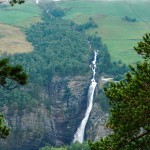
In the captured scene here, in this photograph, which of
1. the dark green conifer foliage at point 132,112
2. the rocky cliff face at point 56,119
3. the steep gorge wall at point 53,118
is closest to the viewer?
the dark green conifer foliage at point 132,112

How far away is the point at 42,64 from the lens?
188750mm

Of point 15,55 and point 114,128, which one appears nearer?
point 114,128

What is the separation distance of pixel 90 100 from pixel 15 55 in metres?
41.1

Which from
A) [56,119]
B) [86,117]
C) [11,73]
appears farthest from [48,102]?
[11,73]

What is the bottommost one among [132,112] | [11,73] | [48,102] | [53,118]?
[53,118]

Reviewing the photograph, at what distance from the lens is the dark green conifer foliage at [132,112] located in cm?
3366

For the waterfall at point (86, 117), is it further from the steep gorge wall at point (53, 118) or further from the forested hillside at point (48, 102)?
the forested hillside at point (48, 102)

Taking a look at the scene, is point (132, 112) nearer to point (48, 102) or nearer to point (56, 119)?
point (56, 119)

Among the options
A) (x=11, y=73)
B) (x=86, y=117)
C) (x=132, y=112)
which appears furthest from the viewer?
(x=86, y=117)

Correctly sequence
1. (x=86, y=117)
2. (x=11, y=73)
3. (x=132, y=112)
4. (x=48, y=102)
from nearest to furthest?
(x=11, y=73)
(x=132, y=112)
(x=48, y=102)
(x=86, y=117)

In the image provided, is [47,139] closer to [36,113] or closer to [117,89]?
[36,113]

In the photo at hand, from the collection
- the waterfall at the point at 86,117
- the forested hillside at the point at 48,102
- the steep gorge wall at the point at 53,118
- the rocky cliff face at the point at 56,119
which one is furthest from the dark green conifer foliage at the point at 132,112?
the waterfall at the point at 86,117

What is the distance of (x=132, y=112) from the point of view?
34.0 meters

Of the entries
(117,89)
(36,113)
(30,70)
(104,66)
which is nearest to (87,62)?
(104,66)
